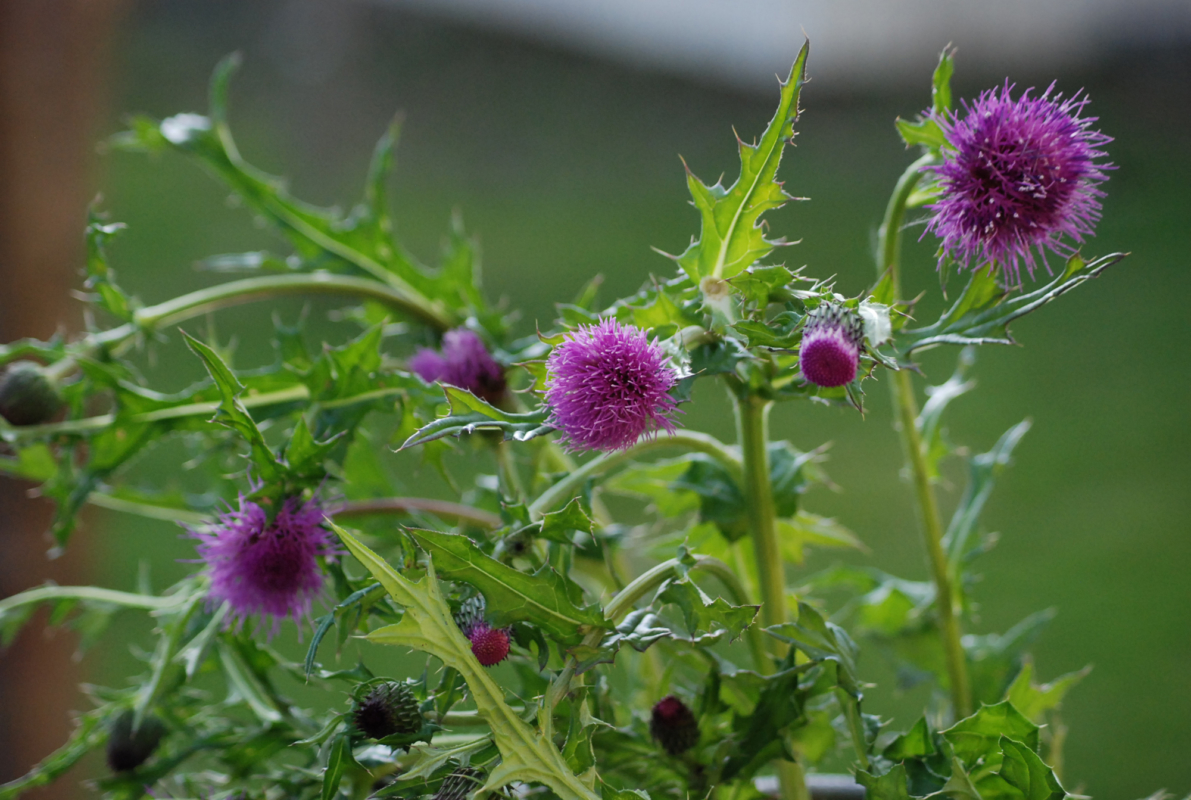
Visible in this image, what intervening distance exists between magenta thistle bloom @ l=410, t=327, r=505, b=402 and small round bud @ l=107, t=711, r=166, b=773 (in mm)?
277

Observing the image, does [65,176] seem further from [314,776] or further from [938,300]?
[938,300]

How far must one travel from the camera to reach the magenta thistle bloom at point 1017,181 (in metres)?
0.49

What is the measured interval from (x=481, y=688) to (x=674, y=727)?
0.50ft

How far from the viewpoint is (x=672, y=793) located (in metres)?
0.59

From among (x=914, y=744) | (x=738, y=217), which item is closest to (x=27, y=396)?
(x=738, y=217)

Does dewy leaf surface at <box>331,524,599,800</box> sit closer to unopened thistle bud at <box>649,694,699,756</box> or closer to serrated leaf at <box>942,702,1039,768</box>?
unopened thistle bud at <box>649,694,699,756</box>

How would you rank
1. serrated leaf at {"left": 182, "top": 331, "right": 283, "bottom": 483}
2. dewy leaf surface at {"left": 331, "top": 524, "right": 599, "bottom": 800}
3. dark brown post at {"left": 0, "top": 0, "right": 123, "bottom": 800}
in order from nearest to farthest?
dewy leaf surface at {"left": 331, "top": 524, "right": 599, "bottom": 800}, serrated leaf at {"left": 182, "top": 331, "right": 283, "bottom": 483}, dark brown post at {"left": 0, "top": 0, "right": 123, "bottom": 800}

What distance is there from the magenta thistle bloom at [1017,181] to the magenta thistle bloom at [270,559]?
372 mm

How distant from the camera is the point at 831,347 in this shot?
0.43 meters

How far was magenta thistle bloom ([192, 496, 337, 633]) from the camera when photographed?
1.85ft

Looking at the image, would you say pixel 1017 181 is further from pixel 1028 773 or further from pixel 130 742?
pixel 130 742

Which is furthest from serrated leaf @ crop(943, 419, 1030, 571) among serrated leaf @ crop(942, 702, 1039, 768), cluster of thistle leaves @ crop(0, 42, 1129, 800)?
serrated leaf @ crop(942, 702, 1039, 768)

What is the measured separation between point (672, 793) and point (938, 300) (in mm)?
2444

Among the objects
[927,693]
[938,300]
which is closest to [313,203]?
[938,300]
